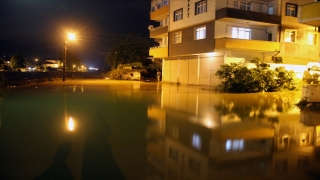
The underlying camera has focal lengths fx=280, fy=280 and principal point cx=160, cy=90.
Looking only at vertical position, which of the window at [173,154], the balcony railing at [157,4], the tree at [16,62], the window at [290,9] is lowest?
the window at [173,154]

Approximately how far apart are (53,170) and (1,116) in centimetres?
727

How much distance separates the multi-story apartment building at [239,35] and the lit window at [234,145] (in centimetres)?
2072

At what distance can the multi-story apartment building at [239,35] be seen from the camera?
93.3ft

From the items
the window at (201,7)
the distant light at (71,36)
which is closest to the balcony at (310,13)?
the window at (201,7)

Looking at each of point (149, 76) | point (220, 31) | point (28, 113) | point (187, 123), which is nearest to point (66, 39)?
point (149, 76)

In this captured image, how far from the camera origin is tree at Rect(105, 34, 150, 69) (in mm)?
51062

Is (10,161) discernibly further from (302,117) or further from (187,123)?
(302,117)

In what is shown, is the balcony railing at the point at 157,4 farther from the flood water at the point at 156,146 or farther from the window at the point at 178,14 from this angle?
the flood water at the point at 156,146

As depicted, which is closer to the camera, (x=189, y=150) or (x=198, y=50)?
(x=189, y=150)

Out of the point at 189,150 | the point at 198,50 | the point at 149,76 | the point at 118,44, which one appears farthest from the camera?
the point at 118,44

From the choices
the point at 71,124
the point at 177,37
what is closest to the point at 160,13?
the point at 177,37

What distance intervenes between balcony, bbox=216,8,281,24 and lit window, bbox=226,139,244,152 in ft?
70.1

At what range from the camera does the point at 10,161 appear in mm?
6051

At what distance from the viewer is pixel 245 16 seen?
28.0 metres
